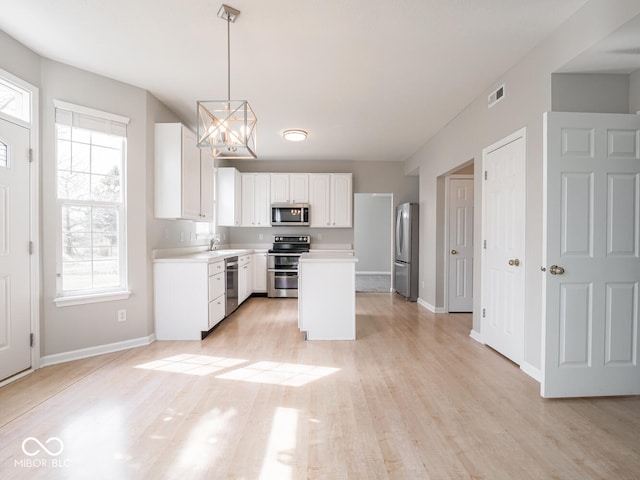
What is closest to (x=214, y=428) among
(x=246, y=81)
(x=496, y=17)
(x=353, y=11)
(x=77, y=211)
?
(x=77, y=211)

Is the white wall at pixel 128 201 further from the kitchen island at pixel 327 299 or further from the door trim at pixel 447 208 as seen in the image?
the door trim at pixel 447 208

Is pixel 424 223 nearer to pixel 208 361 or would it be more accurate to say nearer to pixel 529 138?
pixel 529 138

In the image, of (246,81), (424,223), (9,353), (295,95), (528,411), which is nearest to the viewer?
(528,411)

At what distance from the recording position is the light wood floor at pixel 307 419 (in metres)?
1.72

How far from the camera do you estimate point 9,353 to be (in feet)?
8.94

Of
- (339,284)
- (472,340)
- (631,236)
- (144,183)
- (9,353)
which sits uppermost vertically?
(144,183)

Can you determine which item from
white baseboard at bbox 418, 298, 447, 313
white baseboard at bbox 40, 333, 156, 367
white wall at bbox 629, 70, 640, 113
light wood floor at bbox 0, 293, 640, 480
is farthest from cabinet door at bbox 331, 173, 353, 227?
white wall at bbox 629, 70, 640, 113

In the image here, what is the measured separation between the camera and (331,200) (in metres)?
6.77

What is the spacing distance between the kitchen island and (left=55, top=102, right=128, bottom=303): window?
6.13 feet

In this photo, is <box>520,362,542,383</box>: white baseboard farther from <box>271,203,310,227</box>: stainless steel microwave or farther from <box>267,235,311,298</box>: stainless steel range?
<box>271,203,310,227</box>: stainless steel microwave

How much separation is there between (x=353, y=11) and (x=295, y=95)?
1.52 m

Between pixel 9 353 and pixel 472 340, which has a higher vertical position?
pixel 9 353

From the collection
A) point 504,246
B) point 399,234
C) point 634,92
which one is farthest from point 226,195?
point 634,92

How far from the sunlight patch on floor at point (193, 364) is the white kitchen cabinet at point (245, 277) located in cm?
221
